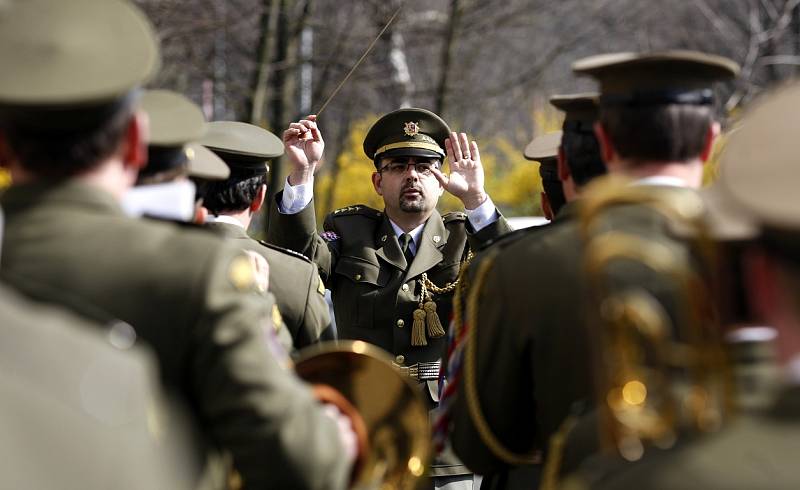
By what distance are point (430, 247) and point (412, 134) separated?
616mm

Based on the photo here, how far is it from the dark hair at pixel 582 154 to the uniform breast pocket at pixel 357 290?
248 centimetres

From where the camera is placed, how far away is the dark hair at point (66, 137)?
2590 millimetres

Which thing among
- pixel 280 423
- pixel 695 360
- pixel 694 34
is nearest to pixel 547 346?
pixel 280 423

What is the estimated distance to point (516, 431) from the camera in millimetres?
3434

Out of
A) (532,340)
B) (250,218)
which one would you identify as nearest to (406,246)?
(250,218)

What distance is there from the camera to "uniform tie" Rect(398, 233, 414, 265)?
619cm

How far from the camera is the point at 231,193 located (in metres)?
4.61

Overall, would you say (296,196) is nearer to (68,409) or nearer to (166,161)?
(166,161)

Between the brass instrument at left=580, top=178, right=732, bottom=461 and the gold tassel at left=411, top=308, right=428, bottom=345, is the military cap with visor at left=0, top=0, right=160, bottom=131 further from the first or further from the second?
the gold tassel at left=411, top=308, right=428, bottom=345

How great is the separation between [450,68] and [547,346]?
1451 centimetres

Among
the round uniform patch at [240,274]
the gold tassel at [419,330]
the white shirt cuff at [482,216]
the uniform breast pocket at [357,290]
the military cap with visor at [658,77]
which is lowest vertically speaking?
the gold tassel at [419,330]

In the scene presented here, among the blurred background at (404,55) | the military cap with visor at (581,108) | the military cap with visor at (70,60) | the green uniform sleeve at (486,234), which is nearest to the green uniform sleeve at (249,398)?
the military cap with visor at (70,60)

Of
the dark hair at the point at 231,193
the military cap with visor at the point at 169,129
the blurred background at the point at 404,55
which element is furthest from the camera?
the blurred background at the point at 404,55

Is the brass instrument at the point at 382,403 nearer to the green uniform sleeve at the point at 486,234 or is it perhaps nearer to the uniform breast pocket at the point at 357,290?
the green uniform sleeve at the point at 486,234
